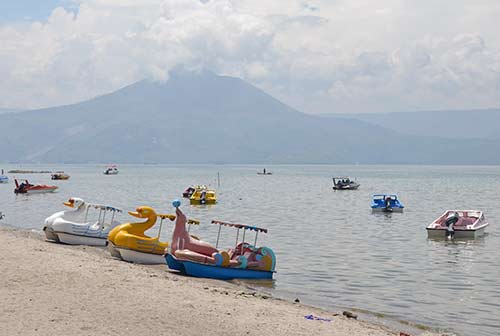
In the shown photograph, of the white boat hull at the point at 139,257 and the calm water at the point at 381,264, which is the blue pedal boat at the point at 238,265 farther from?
the white boat hull at the point at 139,257

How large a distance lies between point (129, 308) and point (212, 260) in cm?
905

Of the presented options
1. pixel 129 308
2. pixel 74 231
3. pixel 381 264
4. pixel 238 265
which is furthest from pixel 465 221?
pixel 129 308

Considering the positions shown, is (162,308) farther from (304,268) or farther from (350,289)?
(304,268)

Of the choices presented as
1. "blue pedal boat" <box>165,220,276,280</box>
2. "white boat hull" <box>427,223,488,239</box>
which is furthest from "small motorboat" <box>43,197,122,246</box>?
"white boat hull" <box>427,223,488,239</box>

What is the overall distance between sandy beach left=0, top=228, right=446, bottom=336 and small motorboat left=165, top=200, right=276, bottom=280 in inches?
128

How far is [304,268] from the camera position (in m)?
27.2

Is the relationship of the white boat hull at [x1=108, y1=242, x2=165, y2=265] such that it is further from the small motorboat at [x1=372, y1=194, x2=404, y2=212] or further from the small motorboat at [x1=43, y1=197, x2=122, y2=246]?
the small motorboat at [x1=372, y1=194, x2=404, y2=212]

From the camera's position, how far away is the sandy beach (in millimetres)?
12664

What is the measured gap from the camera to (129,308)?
14211 millimetres

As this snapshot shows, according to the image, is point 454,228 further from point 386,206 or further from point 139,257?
point 139,257

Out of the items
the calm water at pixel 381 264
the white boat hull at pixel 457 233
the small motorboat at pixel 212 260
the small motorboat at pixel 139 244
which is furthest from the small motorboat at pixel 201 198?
the small motorboat at pixel 212 260

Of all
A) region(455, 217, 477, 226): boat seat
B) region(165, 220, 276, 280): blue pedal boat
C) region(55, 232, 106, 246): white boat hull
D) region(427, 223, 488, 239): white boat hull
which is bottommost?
region(55, 232, 106, 246): white boat hull

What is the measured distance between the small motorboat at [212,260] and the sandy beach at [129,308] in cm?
325

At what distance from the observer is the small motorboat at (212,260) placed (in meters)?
23.1
